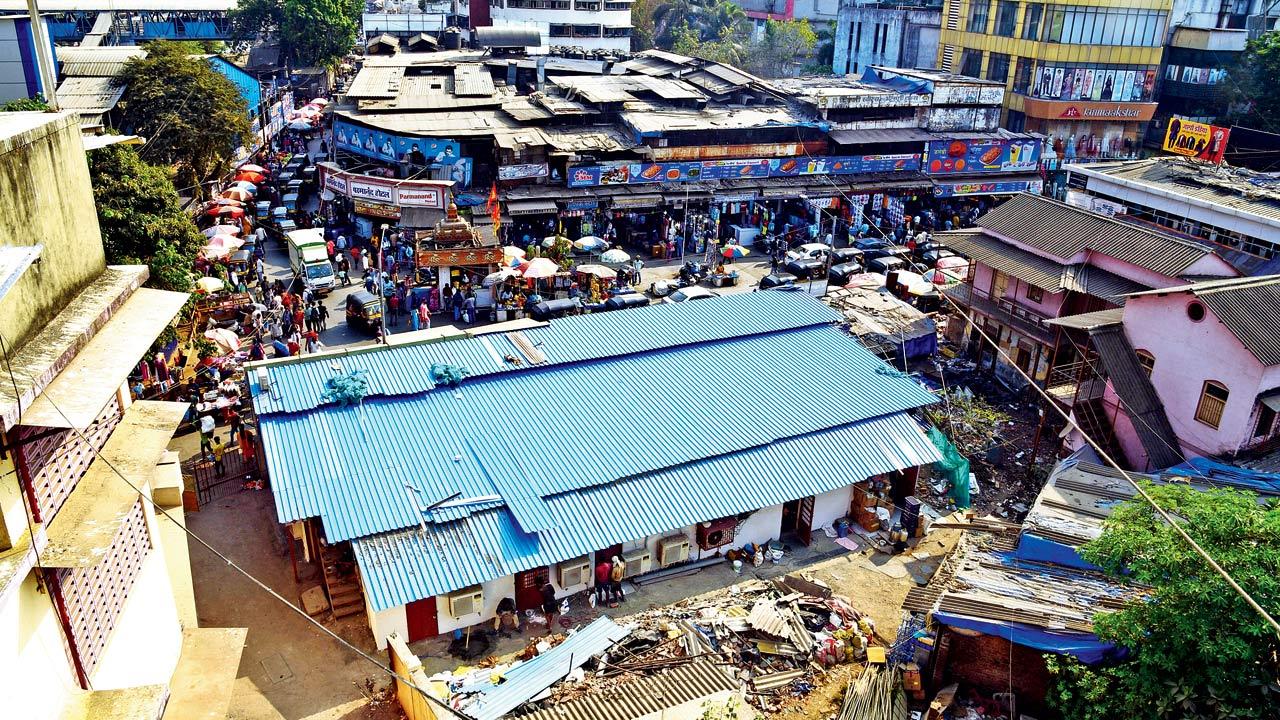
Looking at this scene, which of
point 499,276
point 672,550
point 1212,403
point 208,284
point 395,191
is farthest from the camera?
point 395,191

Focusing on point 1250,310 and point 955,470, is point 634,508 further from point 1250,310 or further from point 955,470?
point 1250,310

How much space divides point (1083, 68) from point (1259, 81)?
377 inches

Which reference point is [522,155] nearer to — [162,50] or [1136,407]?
[162,50]

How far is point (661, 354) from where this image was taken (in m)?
23.8

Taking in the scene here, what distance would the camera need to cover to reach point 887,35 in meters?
69.8

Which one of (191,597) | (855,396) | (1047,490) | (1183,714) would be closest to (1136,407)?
(1047,490)

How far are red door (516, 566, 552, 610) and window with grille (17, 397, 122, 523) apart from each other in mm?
8517

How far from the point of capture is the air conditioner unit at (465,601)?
57.3 ft

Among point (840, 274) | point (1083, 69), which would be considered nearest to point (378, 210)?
point (840, 274)

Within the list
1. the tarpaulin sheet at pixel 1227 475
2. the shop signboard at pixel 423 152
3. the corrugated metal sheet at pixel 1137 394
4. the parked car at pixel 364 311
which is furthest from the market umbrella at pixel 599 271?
the tarpaulin sheet at pixel 1227 475

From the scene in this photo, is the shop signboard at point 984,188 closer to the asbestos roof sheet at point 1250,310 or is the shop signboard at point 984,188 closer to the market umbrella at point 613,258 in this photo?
the market umbrella at point 613,258

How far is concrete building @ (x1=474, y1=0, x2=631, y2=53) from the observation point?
72062 mm

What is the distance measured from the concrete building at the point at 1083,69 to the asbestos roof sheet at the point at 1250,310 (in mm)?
33140

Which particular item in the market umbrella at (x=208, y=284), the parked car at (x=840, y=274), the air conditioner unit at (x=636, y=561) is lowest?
the air conditioner unit at (x=636, y=561)
